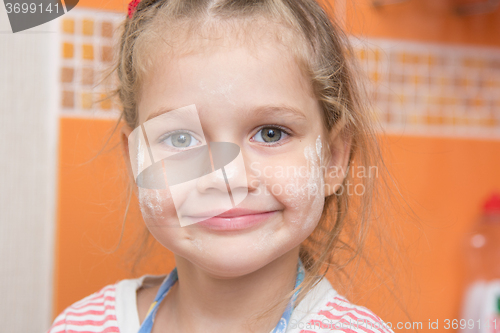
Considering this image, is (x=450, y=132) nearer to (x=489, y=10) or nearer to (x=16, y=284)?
(x=489, y=10)

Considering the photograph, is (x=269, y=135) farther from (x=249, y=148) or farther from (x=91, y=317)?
(x=91, y=317)

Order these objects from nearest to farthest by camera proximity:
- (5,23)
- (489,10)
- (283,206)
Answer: (283,206)
(5,23)
(489,10)

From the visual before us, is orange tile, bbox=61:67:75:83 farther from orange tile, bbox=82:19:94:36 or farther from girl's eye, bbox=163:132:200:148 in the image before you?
girl's eye, bbox=163:132:200:148

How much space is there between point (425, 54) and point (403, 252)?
0.45 metres

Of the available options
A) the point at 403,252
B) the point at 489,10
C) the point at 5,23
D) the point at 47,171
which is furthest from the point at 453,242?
the point at 5,23

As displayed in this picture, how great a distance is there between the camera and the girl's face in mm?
544

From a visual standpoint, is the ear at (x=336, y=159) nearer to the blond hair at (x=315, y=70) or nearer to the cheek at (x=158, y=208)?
the blond hair at (x=315, y=70)

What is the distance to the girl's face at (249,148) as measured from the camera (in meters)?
0.54

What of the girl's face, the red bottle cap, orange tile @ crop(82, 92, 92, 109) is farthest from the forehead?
the red bottle cap

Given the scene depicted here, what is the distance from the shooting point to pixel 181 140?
596mm

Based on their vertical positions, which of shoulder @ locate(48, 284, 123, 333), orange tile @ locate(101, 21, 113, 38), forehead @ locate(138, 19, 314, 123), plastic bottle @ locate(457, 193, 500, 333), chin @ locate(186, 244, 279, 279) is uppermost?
forehead @ locate(138, 19, 314, 123)

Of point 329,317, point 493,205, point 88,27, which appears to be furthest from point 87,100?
point 493,205

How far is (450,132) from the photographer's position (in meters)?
1.05

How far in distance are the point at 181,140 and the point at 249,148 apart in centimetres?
10
